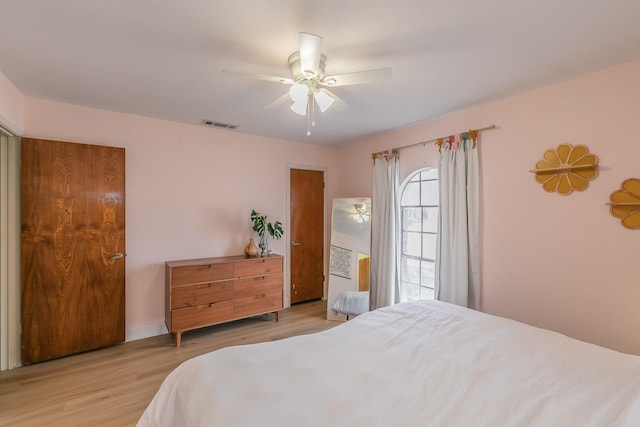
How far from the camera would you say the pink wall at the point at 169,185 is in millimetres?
2846

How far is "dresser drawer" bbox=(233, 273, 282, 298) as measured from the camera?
3.25m

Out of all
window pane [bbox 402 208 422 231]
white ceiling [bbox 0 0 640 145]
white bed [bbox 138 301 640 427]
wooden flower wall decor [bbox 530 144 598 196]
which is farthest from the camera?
window pane [bbox 402 208 422 231]

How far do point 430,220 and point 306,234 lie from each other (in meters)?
1.85

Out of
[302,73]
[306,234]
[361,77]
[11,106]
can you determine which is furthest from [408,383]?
[11,106]

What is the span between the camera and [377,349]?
1.55 m

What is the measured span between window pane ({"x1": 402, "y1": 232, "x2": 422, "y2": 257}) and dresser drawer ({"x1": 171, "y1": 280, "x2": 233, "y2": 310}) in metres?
2.23

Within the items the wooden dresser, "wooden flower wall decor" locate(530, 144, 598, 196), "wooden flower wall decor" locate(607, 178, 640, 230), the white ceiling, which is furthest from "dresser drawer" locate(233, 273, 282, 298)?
"wooden flower wall decor" locate(607, 178, 640, 230)

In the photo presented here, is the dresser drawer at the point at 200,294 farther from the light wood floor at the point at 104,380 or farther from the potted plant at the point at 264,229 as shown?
the potted plant at the point at 264,229

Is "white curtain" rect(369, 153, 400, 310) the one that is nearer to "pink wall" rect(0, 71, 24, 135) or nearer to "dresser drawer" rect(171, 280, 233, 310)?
"dresser drawer" rect(171, 280, 233, 310)

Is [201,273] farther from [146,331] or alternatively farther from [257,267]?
[146,331]

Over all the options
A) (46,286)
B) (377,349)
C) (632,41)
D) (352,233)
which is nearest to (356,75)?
(377,349)

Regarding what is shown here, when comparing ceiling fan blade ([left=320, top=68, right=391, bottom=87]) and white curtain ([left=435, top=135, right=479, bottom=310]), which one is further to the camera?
white curtain ([left=435, top=135, right=479, bottom=310])

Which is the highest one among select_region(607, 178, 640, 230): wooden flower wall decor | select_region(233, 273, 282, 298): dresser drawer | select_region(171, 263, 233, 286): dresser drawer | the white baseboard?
select_region(607, 178, 640, 230): wooden flower wall decor

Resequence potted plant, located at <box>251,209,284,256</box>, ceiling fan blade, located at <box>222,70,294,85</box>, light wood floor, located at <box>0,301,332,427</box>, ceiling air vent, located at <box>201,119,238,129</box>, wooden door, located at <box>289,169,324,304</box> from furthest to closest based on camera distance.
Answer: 1. wooden door, located at <box>289,169,324,304</box>
2. potted plant, located at <box>251,209,284,256</box>
3. ceiling air vent, located at <box>201,119,238,129</box>
4. light wood floor, located at <box>0,301,332,427</box>
5. ceiling fan blade, located at <box>222,70,294,85</box>
